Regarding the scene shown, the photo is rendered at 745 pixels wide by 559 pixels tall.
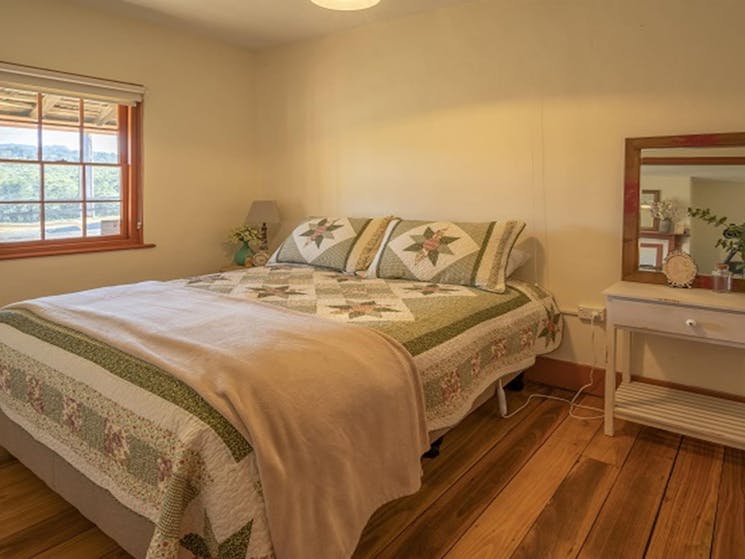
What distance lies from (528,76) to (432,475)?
2106 millimetres

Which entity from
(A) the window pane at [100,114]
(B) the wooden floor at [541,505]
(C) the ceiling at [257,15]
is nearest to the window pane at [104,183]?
(A) the window pane at [100,114]

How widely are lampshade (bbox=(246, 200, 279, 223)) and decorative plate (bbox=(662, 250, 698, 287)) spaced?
8.45ft

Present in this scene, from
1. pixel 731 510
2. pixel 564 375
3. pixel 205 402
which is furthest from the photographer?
pixel 564 375

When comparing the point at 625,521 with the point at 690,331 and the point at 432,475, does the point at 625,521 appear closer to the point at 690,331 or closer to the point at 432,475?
the point at 432,475

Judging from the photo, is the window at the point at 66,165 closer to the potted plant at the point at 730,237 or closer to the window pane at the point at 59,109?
the window pane at the point at 59,109

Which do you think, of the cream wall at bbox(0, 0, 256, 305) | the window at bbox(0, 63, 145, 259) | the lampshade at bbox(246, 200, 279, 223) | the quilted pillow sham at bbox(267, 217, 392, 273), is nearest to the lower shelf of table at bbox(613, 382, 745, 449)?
the quilted pillow sham at bbox(267, 217, 392, 273)

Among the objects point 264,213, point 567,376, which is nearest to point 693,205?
point 567,376

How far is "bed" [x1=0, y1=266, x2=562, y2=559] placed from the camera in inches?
44.9

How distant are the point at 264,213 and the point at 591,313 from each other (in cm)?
236

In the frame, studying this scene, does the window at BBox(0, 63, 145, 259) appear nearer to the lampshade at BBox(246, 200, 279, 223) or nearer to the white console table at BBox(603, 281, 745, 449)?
the lampshade at BBox(246, 200, 279, 223)

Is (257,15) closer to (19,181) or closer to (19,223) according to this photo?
(19,181)

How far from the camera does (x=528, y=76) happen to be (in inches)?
110

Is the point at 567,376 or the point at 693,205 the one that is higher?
the point at 693,205

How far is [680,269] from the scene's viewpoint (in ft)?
7.70
